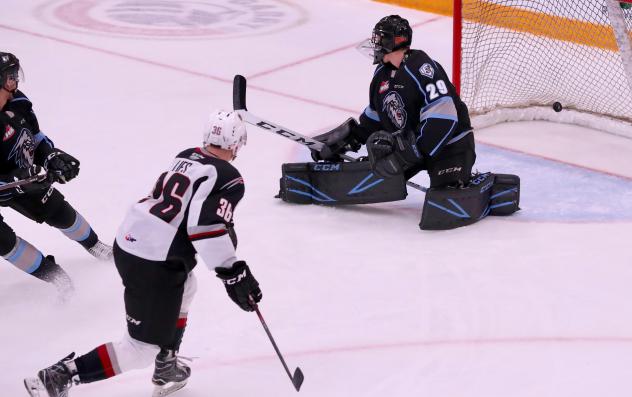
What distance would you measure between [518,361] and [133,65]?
3796 mm

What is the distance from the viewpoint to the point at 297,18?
7246 mm

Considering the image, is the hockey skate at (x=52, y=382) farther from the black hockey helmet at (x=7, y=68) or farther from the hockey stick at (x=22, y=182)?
the black hockey helmet at (x=7, y=68)

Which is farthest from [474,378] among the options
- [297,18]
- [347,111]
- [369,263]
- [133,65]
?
[297,18]

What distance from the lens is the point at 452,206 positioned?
3.85 meters

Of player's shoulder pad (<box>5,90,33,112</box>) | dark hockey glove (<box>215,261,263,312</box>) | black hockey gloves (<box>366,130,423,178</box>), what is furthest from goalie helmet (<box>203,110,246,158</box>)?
black hockey gloves (<box>366,130,423,178</box>)

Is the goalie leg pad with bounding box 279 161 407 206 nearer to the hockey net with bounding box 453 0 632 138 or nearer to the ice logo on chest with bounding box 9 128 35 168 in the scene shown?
the ice logo on chest with bounding box 9 128 35 168

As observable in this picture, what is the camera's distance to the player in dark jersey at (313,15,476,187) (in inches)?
148

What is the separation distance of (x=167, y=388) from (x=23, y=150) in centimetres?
98

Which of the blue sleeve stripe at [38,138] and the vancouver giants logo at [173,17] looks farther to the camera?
the vancouver giants logo at [173,17]

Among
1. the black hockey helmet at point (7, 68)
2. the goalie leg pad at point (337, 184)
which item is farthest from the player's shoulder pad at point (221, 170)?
the goalie leg pad at point (337, 184)

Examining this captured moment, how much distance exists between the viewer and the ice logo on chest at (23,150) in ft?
10.7

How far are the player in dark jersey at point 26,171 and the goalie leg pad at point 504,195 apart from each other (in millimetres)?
1581

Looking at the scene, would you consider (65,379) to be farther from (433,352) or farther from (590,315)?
(590,315)

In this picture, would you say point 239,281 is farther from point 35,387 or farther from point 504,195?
point 504,195
